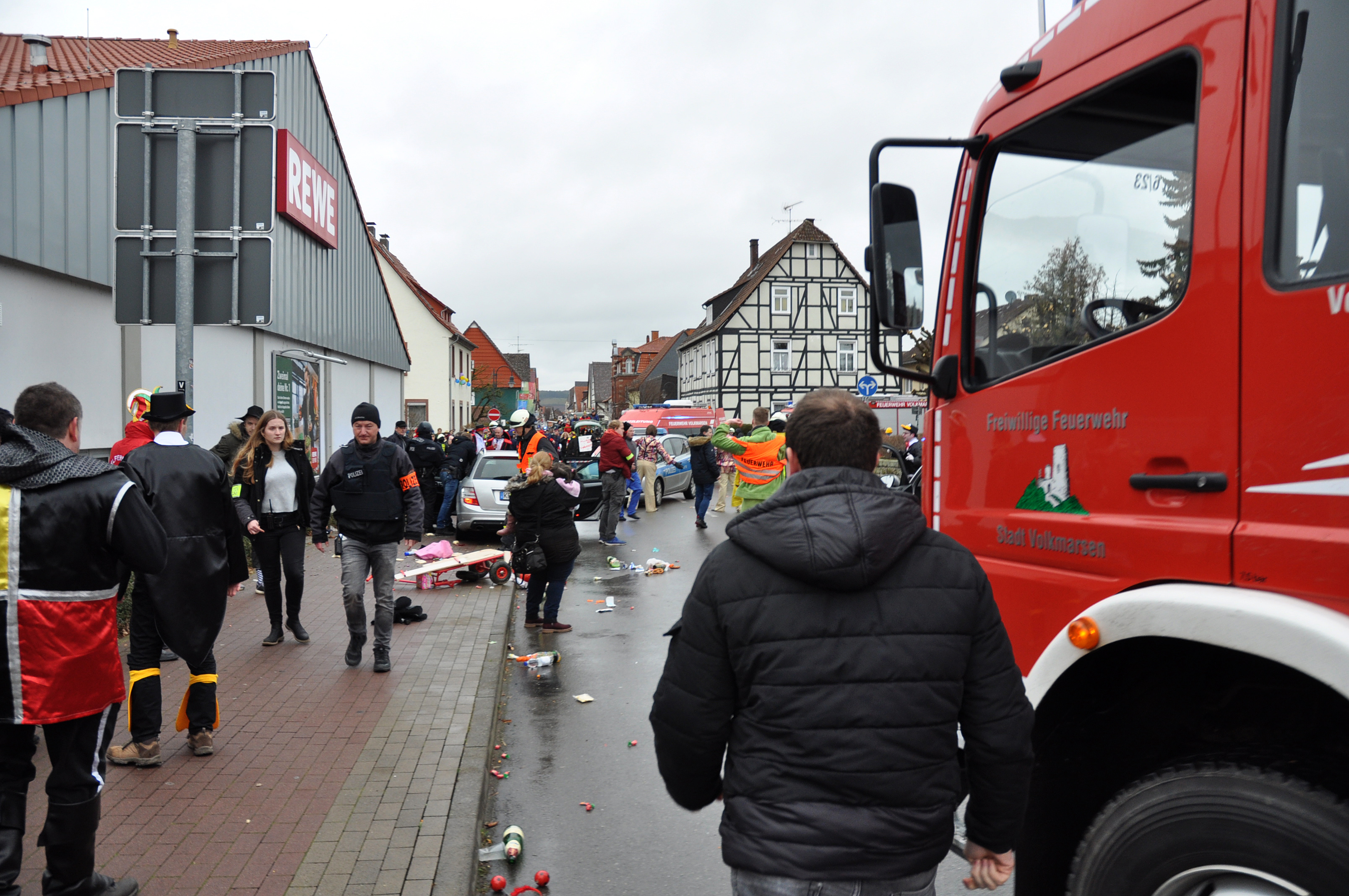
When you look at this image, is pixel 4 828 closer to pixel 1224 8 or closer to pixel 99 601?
pixel 99 601

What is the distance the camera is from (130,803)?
15.1 ft

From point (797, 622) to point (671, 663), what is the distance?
0.31 metres

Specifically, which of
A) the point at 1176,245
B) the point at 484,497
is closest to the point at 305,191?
the point at 484,497

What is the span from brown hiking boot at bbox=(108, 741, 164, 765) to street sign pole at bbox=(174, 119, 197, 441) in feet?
7.10

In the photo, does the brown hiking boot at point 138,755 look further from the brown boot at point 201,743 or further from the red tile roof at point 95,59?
the red tile roof at point 95,59

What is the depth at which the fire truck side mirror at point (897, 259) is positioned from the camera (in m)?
3.07

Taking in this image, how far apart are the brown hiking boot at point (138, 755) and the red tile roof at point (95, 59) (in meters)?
5.07

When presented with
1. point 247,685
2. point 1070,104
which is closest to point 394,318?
A: point 247,685

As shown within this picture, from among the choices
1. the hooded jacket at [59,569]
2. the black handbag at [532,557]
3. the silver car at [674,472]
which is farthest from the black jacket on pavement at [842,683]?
the silver car at [674,472]

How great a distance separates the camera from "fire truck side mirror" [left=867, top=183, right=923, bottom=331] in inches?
121

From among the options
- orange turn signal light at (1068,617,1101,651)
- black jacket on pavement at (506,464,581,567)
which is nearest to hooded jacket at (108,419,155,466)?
black jacket on pavement at (506,464,581,567)

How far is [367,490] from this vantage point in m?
7.15

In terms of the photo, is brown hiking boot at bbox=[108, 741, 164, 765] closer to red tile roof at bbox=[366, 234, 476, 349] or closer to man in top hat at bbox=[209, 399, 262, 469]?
man in top hat at bbox=[209, 399, 262, 469]

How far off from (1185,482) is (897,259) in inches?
43.5
